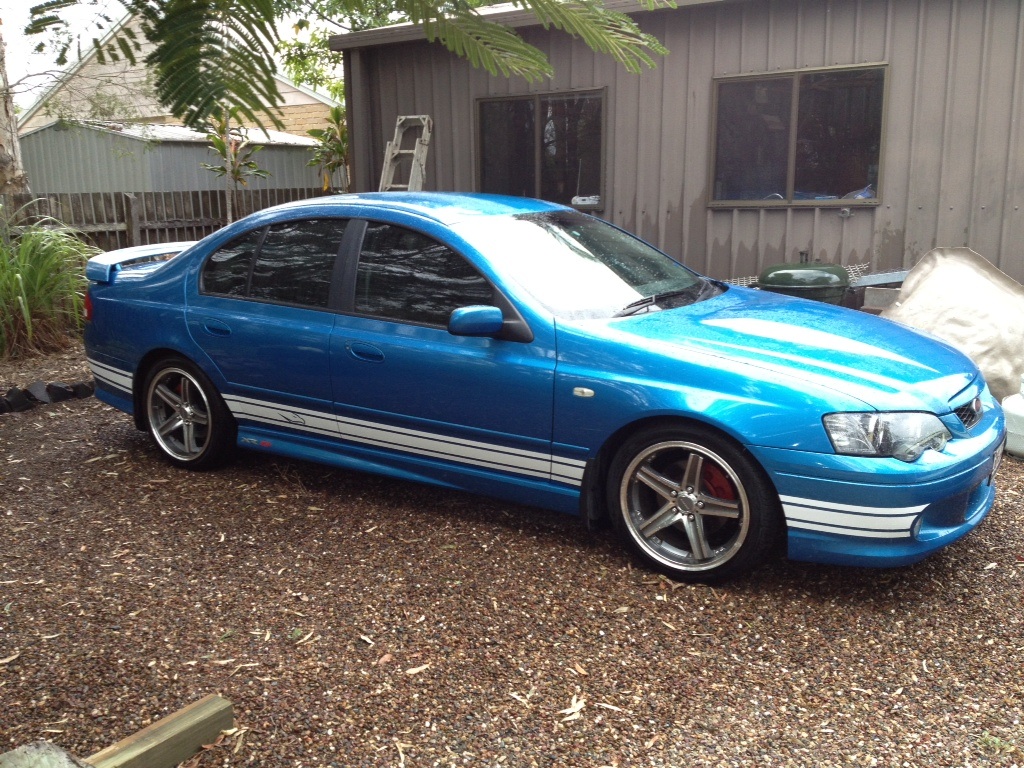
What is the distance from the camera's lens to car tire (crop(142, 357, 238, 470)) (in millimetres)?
5441

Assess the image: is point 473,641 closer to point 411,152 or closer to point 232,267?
point 232,267

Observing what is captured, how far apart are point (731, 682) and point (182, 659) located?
1948mm

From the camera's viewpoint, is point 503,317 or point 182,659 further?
point 503,317

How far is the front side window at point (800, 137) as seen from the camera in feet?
26.8

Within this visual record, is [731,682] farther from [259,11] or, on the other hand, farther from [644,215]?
[644,215]

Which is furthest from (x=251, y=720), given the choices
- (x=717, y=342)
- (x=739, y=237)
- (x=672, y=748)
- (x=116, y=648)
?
(x=739, y=237)

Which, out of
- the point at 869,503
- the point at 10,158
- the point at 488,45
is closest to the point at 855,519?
the point at 869,503

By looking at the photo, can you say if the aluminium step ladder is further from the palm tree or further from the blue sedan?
the palm tree

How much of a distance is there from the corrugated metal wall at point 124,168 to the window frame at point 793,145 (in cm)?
899

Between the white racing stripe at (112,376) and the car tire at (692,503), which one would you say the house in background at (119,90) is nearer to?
the car tire at (692,503)

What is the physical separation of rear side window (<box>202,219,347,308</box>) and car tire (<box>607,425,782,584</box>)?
188 cm

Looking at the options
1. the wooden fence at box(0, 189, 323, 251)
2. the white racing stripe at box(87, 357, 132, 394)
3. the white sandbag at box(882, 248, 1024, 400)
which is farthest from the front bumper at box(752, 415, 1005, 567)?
the wooden fence at box(0, 189, 323, 251)

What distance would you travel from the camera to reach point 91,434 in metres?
6.58

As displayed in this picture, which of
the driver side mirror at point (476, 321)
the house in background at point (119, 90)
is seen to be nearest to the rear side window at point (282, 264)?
the driver side mirror at point (476, 321)
